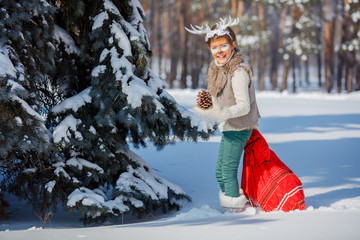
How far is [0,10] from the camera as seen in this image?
3730mm

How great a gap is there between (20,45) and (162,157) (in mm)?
3363

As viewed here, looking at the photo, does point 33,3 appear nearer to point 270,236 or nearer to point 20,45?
point 20,45

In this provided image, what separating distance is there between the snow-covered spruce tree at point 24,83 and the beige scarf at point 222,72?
1473mm

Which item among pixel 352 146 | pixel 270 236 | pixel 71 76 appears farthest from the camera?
pixel 352 146

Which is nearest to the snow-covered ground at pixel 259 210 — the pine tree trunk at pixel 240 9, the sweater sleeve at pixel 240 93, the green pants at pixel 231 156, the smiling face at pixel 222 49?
the green pants at pixel 231 156

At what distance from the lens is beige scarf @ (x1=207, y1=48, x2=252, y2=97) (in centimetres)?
389

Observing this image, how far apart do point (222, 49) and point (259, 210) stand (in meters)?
1.54

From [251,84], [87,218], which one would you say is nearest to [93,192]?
[87,218]

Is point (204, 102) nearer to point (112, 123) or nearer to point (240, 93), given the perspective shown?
point (240, 93)

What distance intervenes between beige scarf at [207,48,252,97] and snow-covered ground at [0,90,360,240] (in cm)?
112

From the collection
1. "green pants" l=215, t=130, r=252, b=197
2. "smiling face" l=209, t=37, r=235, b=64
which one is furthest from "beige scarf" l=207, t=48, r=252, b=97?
"green pants" l=215, t=130, r=252, b=197

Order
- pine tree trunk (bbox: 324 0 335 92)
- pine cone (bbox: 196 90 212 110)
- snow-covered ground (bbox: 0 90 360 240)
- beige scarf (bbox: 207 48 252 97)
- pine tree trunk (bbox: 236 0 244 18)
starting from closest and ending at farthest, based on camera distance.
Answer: snow-covered ground (bbox: 0 90 360 240) → pine cone (bbox: 196 90 212 110) → beige scarf (bbox: 207 48 252 97) → pine tree trunk (bbox: 324 0 335 92) → pine tree trunk (bbox: 236 0 244 18)

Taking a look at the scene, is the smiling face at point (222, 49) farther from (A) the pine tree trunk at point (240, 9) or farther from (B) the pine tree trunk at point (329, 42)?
(A) the pine tree trunk at point (240, 9)

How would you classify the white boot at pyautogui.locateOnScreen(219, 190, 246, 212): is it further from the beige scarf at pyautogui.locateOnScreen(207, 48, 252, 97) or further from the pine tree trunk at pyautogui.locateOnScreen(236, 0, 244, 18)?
the pine tree trunk at pyautogui.locateOnScreen(236, 0, 244, 18)
